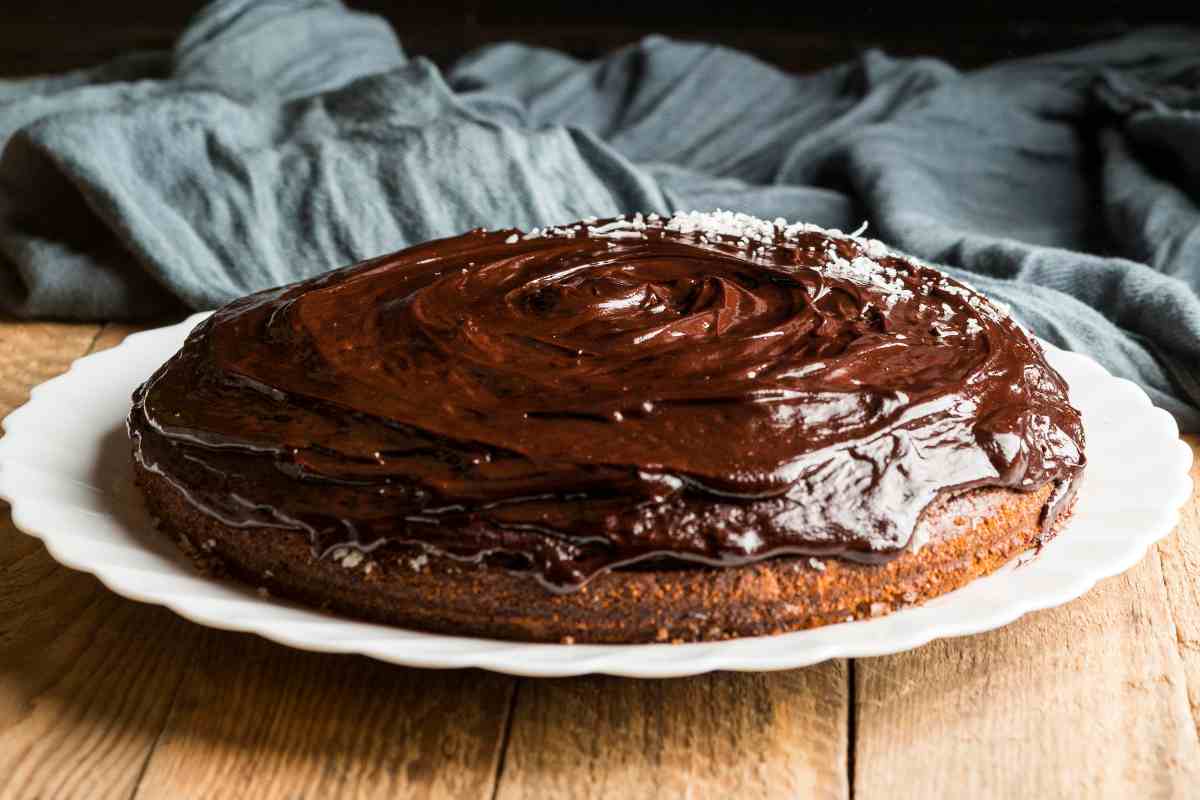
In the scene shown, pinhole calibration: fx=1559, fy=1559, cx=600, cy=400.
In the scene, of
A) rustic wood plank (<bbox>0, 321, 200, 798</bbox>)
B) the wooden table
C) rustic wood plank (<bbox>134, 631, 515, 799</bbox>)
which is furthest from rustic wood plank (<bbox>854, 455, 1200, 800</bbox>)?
rustic wood plank (<bbox>0, 321, 200, 798</bbox>)

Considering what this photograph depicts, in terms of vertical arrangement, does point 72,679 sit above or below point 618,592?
below

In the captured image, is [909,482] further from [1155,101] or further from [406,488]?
[1155,101]

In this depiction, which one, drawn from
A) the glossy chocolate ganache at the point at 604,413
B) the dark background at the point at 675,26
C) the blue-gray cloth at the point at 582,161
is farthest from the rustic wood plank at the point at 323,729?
the dark background at the point at 675,26

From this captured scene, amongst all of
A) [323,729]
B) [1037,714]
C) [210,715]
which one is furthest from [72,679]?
[1037,714]

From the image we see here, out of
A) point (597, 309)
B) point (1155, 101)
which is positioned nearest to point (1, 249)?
point (597, 309)

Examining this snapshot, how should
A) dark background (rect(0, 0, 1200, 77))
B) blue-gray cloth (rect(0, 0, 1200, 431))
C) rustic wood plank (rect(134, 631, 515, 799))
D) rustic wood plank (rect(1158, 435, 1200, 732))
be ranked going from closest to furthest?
1. rustic wood plank (rect(134, 631, 515, 799))
2. rustic wood plank (rect(1158, 435, 1200, 732))
3. blue-gray cloth (rect(0, 0, 1200, 431))
4. dark background (rect(0, 0, 1200, 77))

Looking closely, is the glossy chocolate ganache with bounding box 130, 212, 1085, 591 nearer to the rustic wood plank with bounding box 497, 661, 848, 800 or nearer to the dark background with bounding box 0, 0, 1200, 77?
the rustic wood plank with bounding box 497, 661, 848, 800

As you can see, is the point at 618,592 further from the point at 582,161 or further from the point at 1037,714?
the point at 582,161
